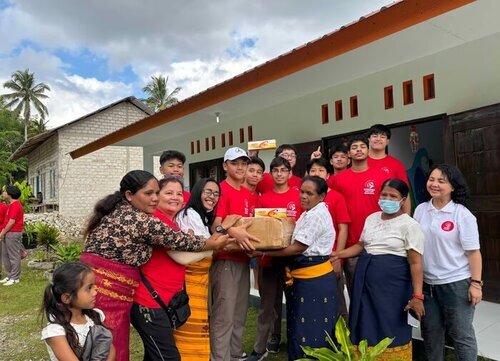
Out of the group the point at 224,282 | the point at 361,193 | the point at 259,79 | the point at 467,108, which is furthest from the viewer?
the point at 259,79

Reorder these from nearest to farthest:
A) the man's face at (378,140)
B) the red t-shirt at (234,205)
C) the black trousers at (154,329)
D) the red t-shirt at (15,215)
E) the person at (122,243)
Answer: the person at (122,243)
the black trousers at (154,329)
the red t-shirt at (234,205)
the man's face at (378,140)
the red t-shirt at (15,215)

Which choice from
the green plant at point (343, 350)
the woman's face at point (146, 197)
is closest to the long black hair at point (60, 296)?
the woman's face at point (146, 197)

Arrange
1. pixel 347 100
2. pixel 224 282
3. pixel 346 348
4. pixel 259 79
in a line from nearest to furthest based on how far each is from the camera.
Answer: pixel 346 348, pixel 224 282, pixel 259 79, pixel 347 100

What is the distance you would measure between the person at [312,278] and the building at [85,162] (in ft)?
54.2

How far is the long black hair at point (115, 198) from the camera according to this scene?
2232 mm

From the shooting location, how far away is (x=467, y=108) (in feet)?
14.6

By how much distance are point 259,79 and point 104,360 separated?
3.53 meters

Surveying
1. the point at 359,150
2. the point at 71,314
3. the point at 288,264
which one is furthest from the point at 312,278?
the point at 71,314

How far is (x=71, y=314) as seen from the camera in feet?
6.57

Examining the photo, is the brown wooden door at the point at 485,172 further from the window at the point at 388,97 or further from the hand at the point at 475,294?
the hand at the point at 475,294

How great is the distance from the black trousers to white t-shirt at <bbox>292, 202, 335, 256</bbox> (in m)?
0.93

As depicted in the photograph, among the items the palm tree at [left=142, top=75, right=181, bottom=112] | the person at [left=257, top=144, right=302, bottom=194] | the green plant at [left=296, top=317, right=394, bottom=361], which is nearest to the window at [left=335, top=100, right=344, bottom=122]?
the person at [left=257, top=144, right=302, bottom=194]

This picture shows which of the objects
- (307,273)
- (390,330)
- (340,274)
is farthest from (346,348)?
(340,274)

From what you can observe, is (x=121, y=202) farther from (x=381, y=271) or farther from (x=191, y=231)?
(x=381, y=271)
